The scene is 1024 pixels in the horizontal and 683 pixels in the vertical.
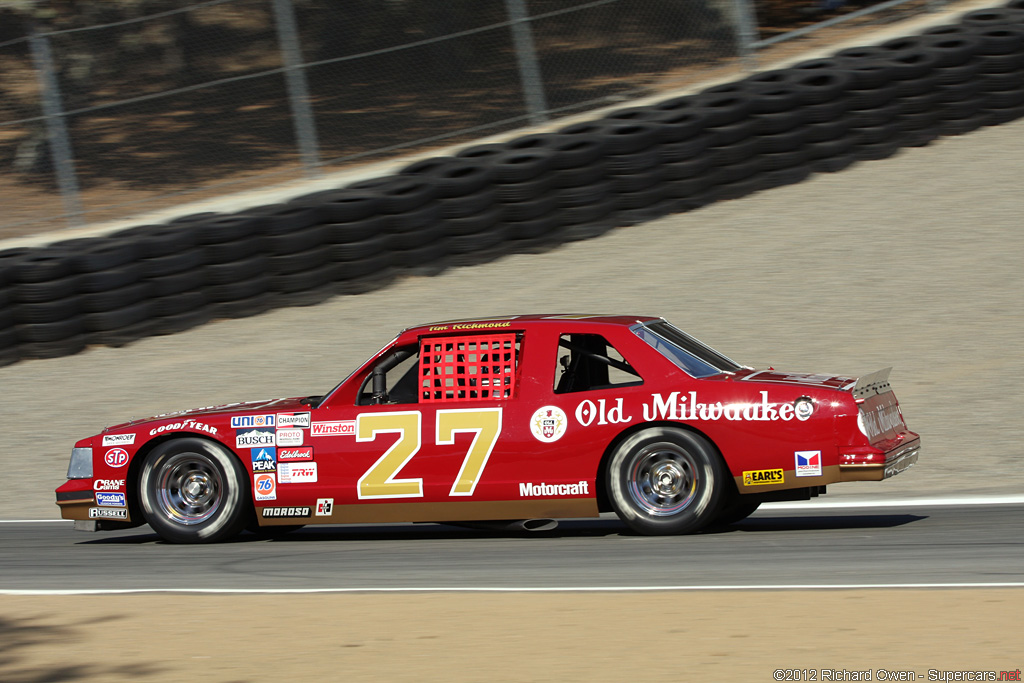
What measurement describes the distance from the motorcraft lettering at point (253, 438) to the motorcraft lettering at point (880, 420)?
352 cm

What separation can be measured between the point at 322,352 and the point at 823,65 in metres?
7.13

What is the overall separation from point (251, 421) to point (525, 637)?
324 cm

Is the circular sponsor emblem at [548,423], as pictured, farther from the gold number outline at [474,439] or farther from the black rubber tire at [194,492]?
the black rubber tire at [194,492]

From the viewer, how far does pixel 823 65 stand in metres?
15.3

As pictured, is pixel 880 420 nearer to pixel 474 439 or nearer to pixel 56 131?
pixel 474 439

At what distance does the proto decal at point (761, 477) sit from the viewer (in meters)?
7.04

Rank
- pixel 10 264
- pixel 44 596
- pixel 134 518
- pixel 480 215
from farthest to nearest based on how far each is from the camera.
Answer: pixel 480 215 → pixel 10 264 → pixel 134 518 → pixel 44 596

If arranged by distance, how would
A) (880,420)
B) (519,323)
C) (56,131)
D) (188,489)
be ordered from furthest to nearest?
(56,131) → (188,489) → (519,323) → (880,420)

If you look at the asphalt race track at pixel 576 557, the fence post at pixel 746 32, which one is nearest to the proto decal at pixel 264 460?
the asphalt race track at pixel 576 557

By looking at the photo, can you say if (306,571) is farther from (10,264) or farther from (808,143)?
(808,143)

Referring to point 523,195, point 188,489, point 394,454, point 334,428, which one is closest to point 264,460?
point 334,428

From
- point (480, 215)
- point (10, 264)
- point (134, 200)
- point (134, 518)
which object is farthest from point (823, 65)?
point (134, 518)

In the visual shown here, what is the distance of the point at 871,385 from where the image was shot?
24.0 feet

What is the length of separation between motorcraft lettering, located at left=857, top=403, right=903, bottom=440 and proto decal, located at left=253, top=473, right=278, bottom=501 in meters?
3.51
